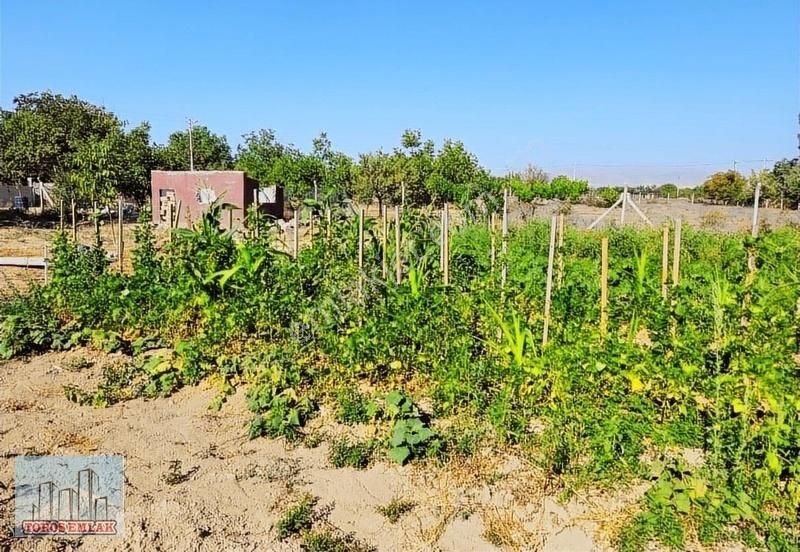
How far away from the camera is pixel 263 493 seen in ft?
11.1

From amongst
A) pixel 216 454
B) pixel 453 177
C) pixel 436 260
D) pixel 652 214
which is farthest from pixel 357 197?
pixel 216 454

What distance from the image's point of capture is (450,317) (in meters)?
4.56

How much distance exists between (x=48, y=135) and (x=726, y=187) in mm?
35655

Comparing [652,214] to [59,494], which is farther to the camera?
[652,214]

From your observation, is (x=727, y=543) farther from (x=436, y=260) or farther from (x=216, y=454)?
(x=436, y=260)

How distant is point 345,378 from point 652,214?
19.0 metres

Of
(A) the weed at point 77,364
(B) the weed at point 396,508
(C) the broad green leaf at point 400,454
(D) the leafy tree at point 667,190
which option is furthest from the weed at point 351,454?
(D) the leafy tree at point 667,190

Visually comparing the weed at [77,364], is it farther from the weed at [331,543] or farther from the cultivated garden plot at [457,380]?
the weed at [331,543]

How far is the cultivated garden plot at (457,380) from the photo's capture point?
304 cm

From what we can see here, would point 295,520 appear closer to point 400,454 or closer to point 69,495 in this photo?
point 400,454

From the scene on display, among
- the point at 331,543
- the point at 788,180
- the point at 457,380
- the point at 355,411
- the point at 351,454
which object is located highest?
the point at 788,180

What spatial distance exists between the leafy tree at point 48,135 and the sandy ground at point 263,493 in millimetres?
25427

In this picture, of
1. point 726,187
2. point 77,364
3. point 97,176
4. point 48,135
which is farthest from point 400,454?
point 726,187

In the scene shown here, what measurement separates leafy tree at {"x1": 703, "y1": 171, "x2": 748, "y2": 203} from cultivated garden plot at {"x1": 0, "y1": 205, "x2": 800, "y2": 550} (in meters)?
30.2
